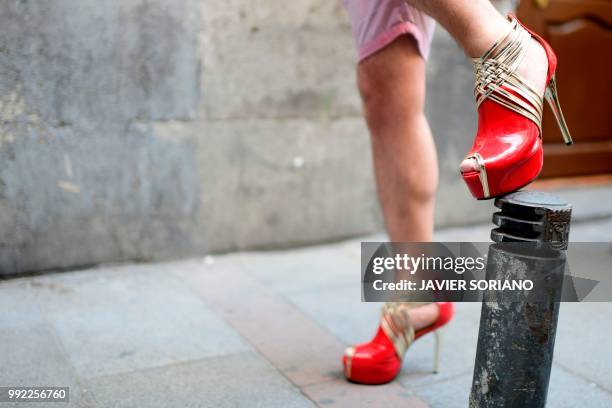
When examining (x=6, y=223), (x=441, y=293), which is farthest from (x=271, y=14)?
(x=441, y=293)

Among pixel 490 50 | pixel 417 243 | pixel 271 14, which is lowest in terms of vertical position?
pixel 417 243

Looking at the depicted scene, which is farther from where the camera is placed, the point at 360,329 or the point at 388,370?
the point at 360,329

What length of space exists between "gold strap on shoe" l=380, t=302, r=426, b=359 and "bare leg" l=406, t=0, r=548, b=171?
66 centimetres

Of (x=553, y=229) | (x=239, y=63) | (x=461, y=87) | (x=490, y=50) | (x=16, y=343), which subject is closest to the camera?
(x=553, y=229)

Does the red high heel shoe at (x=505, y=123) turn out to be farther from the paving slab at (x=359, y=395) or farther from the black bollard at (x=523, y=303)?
the paving slab at (x=359, y=395)

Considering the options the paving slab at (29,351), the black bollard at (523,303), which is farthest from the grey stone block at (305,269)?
the black bollard at (523,303)

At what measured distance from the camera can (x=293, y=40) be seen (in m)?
2.70

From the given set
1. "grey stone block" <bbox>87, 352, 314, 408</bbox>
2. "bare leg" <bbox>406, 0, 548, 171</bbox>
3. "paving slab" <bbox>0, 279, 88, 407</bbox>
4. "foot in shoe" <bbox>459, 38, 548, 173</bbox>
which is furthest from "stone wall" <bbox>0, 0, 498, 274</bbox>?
"foot in shoe" <bbox>459, 38, 548, 173</bbox>

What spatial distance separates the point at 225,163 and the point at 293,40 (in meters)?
0.55

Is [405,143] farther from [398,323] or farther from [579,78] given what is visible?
[579,78]

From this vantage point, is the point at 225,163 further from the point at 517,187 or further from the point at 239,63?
the point at 517,187

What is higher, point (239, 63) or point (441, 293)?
point (239, 63)

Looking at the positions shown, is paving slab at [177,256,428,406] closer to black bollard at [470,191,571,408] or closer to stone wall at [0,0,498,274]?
stone wall at [0,0,498,274]

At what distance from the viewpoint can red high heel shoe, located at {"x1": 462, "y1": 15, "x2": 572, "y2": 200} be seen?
3.91 feet
